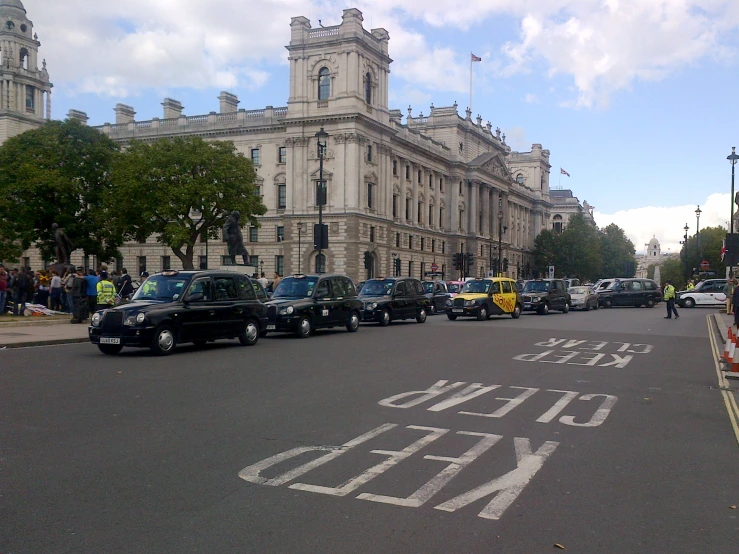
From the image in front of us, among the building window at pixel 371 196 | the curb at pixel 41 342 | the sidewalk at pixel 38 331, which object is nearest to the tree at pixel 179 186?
the building window at pixel 371 196

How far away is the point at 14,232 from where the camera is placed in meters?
52.9

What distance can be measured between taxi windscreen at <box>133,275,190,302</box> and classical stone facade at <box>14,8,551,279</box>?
50.7 metres

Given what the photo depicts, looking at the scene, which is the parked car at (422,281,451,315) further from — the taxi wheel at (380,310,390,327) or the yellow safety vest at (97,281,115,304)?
the yellow safety vest at (97,281,115,304)

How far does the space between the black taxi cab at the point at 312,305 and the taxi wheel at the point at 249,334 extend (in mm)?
1798

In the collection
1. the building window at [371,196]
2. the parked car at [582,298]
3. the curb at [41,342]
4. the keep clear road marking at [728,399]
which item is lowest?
the keep clear road marking at [728,399]

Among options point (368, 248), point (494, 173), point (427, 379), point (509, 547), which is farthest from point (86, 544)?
point (494, 173)

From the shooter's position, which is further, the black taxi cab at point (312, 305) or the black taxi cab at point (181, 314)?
the black taxi cab at point (312, 305)

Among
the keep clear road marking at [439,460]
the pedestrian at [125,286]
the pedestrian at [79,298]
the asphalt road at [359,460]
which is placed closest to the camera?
the asphalt road at [359,460]

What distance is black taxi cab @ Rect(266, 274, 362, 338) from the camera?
2058 cm

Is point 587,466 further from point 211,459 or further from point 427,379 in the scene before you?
point 427,379

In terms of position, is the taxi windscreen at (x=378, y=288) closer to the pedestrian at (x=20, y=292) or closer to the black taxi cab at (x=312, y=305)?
the black taxi cab at (x=312, y=305)

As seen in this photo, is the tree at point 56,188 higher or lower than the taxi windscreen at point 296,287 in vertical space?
higher

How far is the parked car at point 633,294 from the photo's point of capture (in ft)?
159

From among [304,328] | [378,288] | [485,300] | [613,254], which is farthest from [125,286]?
[613,254]
